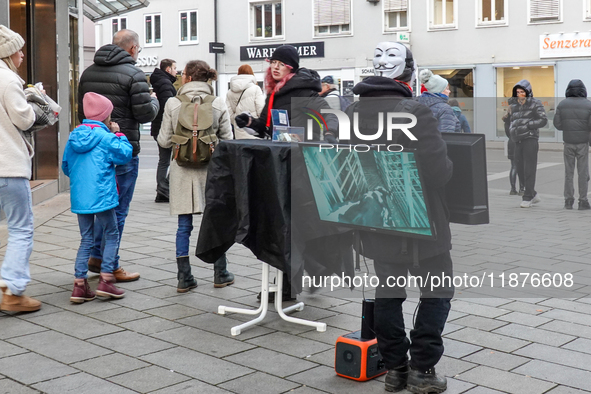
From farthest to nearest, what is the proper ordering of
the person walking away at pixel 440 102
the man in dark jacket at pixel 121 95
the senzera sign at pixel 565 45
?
1. the senzera sign at pixel 565 45
2. the person walking away at pixel 440 102
3. the man in dark jacket at pixel 121 95

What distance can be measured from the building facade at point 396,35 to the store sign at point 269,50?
0.04 meters

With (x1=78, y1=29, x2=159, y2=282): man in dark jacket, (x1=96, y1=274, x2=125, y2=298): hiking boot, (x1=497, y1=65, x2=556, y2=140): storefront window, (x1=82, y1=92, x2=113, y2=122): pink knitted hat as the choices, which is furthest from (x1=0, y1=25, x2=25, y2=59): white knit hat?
(x1=497, y1=65, x2=556, y2=140): storefront window

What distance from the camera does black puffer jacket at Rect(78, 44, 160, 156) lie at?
21.2 feet

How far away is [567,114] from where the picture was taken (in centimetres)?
1105

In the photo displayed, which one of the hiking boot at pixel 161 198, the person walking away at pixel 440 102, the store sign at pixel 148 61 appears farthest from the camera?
the store sign at pixel 148 61

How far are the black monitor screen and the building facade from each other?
21.2m

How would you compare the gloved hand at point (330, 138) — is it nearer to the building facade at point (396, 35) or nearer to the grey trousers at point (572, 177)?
the grey trousers at point (572, 177)

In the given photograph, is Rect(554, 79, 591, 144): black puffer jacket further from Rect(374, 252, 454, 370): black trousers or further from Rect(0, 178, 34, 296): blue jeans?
Rect(0, 178, 34, 296): blue jeans

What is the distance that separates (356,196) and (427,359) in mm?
891

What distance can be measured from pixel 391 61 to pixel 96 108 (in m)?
2.67

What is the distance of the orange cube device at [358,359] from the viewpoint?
160 inches

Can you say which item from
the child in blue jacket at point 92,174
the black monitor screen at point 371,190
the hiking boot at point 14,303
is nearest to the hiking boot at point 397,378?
the black monitor screen at point 371,190

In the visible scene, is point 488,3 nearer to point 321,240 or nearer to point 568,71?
point 568,71

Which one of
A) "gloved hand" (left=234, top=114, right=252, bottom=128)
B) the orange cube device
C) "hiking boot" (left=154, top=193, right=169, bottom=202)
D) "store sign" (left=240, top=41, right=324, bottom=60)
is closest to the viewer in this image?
the orange cube device
